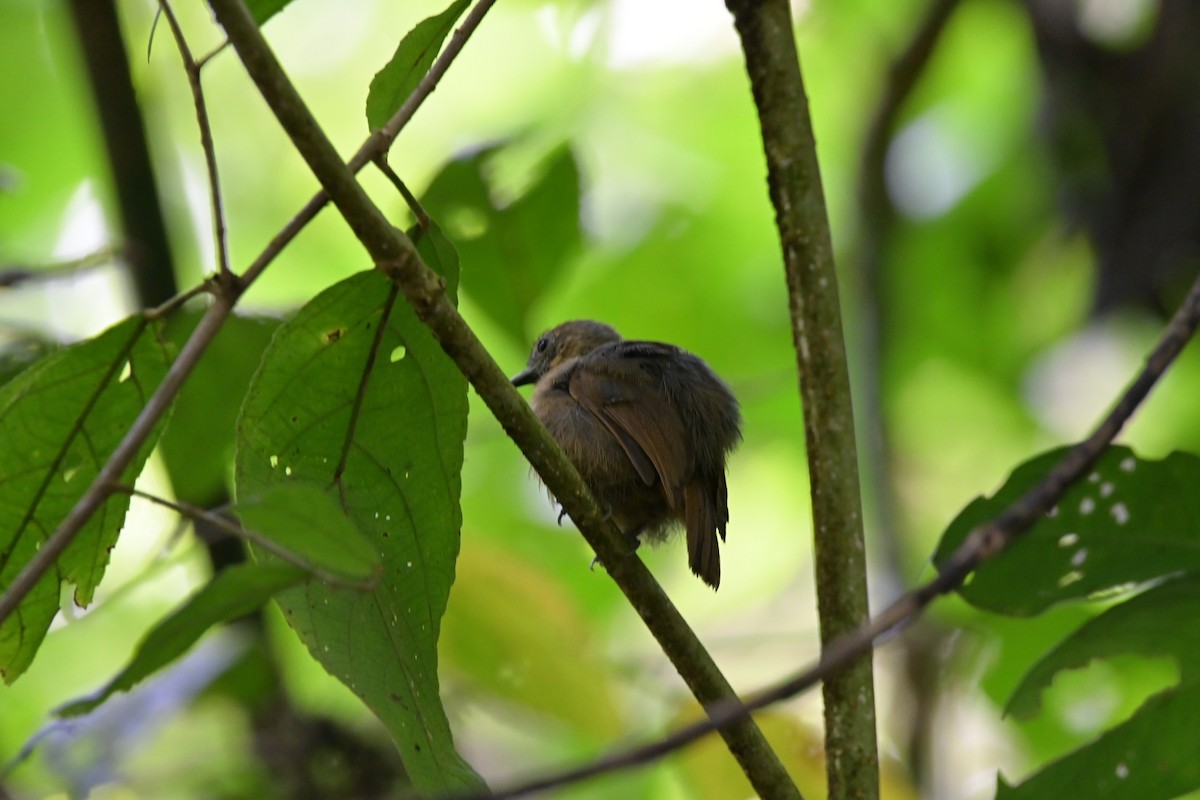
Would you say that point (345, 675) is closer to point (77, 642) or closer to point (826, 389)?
point (826, 389)

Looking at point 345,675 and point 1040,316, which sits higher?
Result: point 1040,316

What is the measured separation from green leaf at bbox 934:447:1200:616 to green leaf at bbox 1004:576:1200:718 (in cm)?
5

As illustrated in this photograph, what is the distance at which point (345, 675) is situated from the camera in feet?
6.25

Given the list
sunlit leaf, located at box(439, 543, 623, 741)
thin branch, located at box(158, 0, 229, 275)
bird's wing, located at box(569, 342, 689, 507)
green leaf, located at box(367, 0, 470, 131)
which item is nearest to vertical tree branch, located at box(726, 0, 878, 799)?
green leaf, located at box(367, 0, 470, 131)

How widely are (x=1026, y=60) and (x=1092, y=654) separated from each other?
413 centimetres

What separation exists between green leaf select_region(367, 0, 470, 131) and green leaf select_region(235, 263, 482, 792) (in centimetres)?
22

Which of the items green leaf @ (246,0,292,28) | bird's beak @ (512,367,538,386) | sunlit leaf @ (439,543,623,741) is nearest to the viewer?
green leaf @ (246,0,292,28)

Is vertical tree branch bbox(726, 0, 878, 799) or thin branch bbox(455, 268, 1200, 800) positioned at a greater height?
vertical tree branch bbox(726, 0, 878, 799)

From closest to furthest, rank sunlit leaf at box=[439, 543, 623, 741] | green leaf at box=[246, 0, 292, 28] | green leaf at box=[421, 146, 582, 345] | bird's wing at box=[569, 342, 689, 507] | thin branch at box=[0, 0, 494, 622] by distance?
thin branch at box=[0, 0, 494, 622], green leaf at box=[246, 0, 292, 28], green leaf at box=[421, 146, 582, 345], bird's wing at box=[569, 342, 689, 507], sunlit leaf at box=[439, 543, 623, 741]

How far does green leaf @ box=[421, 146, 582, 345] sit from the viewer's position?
301 cm

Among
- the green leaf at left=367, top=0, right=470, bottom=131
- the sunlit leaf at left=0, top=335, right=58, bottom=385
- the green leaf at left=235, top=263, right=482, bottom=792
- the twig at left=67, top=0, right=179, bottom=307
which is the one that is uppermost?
the twig at left=67, top=0, right=179, bottom=307

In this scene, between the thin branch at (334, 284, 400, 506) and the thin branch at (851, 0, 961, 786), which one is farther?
the thin branch at (851, 0, 961, 786)

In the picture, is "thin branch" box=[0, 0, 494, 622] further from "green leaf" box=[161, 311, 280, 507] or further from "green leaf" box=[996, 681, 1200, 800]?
"green leaf" box=[996, 681, 1200, 800]

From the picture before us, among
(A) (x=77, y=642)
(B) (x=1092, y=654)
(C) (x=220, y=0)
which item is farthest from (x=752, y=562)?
(C) (x=220, y=0)
